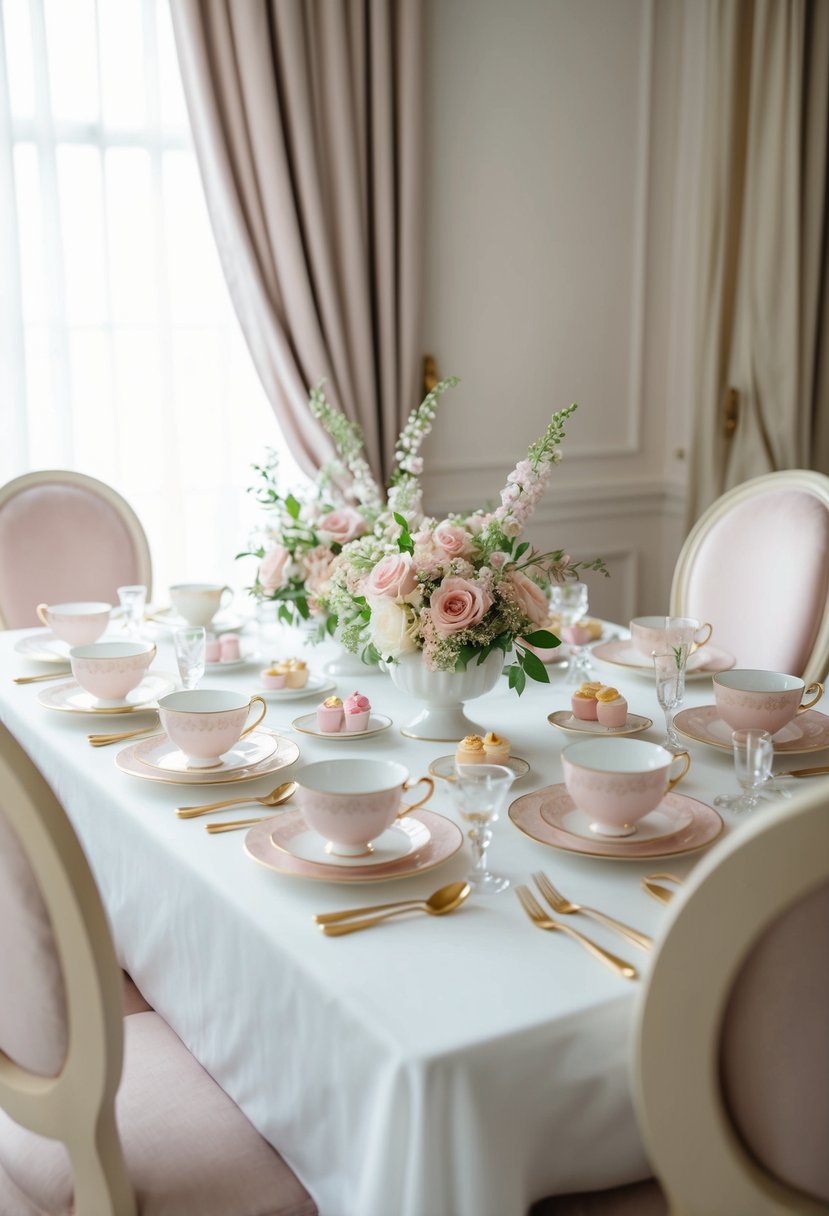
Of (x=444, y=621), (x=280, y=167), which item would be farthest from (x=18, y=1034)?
(x=280, y=167)

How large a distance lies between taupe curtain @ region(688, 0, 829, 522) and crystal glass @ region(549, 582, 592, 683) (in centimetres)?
200

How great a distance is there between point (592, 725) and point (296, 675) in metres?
0.51

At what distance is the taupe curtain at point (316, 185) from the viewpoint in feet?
11.0

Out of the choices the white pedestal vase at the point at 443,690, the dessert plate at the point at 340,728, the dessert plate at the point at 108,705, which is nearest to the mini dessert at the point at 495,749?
the white pedestal vase at the point at 443,690

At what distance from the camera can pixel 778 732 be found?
172 centimetres

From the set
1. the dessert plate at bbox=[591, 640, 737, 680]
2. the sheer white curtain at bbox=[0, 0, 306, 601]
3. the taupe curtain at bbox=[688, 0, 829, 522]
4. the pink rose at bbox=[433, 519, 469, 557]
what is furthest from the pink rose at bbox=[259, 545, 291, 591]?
the taupe curtain at bbox=[688, 0, 829, 522]

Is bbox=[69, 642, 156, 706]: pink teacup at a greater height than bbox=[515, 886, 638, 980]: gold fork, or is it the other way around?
bbox=[69, 642, 156, 706]: pink teacup

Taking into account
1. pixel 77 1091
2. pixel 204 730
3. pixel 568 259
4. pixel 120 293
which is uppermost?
pixel 568 259

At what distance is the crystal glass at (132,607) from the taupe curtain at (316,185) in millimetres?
1377

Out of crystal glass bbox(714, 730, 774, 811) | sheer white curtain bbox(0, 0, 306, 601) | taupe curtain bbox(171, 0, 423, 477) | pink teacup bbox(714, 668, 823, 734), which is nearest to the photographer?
crystal glass bbox(714, 730, 774, 811)

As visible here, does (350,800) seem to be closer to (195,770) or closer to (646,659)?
(195,770)

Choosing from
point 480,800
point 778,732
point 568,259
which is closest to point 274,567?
point 778,732

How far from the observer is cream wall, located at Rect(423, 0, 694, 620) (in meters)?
3.84

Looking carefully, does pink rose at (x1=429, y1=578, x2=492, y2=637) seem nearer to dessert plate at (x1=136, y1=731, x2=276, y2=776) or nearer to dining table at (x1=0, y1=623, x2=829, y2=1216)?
dining table at (x1=0, y1=623, x2=829, y2=1216)
